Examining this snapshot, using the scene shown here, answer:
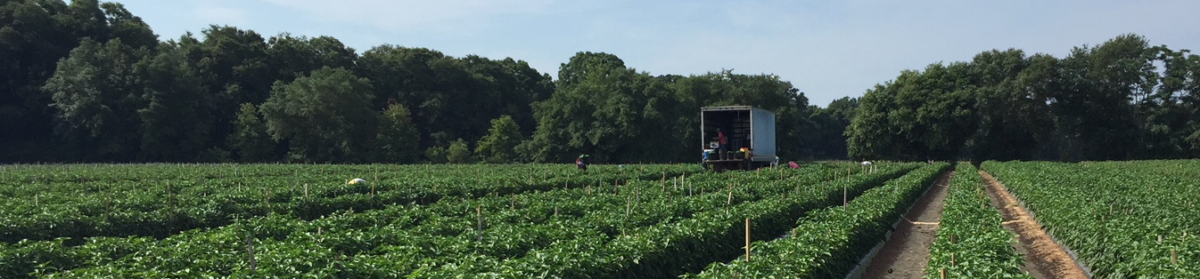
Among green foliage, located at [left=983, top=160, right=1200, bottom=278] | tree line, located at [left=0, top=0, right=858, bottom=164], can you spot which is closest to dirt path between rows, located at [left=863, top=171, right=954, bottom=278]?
green foliage, located at [left=983, top=160, right=1200, bottom=278]

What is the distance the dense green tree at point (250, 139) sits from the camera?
61406 millimetres

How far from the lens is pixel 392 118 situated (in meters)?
68.2

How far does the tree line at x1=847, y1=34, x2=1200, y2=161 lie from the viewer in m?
59.7

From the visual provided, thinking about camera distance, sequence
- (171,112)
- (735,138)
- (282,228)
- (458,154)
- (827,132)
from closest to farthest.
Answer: (282,228) < (735,138) < (171,112) < (458,154) < (827,132)

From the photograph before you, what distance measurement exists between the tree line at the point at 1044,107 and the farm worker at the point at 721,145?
3143 centimetres

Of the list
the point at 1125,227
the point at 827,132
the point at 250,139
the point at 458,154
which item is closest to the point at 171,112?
the point at 250,139

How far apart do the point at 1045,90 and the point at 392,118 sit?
5519 centimetres

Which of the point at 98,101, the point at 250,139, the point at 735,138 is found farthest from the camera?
the point at 250,139

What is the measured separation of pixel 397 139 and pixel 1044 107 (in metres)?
54.0

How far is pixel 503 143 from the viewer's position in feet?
220

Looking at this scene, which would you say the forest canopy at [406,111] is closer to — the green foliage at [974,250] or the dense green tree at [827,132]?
the dense green tree at [827,132]

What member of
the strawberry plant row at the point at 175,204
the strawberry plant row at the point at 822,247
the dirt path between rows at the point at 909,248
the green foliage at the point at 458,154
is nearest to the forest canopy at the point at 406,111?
the green foliage at the point at 458,154

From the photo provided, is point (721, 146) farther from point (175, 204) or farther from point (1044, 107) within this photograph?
point (1044, 107)

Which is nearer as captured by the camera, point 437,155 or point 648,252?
point 648,252
